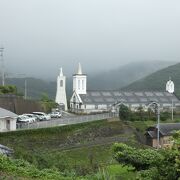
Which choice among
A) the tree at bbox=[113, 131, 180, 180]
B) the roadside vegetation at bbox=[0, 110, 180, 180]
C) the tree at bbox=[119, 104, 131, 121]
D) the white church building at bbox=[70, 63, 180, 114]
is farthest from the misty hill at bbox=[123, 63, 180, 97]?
the tree at bbox=[113, 131, 180, 180]

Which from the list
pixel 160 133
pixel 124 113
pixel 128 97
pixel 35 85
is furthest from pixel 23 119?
pixel 35 85

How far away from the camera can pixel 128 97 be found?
214ft

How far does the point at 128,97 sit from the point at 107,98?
319cm

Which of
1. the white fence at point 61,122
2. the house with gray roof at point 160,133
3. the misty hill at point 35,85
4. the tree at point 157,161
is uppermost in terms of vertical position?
the misty hill at point 35,85

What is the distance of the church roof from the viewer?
206ft

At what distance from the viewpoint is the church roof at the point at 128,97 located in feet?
206

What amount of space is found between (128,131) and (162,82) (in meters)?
51.0

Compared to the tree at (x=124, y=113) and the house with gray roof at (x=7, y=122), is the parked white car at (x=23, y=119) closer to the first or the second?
the house with gray roof at (x=7, y=122)

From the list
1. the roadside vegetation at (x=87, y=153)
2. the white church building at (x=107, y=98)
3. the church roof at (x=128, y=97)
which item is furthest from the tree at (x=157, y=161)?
the church roof at (x=128, y=97)

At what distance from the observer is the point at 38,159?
21.1 metres

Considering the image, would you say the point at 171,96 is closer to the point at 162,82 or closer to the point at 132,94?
the point at 132,94

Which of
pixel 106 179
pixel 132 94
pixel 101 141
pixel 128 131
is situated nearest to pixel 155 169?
pixel 106 179

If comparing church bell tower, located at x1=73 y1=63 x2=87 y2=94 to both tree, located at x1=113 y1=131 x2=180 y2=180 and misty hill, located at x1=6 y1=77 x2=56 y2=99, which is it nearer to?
misty hill, located at x1=6 y1=77 x2=56 y2=99

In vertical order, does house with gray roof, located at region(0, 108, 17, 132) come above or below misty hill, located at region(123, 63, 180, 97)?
below
